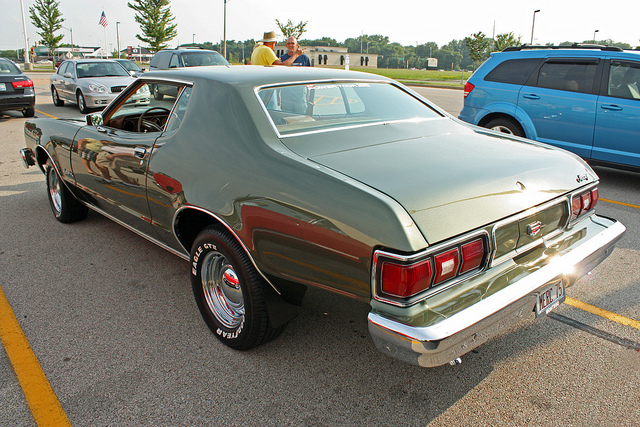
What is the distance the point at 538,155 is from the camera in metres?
2.80

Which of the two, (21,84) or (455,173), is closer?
(455,173)

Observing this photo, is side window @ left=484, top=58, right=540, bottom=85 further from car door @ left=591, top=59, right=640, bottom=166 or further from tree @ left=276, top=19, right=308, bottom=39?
tree @ left=276, top=19, right=308, bottom=39

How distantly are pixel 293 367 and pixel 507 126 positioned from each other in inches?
230

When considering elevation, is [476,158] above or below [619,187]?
above

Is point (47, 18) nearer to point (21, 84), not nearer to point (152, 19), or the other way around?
point (152, 19)

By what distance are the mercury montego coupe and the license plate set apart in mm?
12

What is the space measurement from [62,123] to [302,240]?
11.1ft

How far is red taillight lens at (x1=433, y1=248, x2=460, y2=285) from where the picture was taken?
2.01m

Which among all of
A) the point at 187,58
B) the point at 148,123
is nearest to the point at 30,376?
the point at 148,123

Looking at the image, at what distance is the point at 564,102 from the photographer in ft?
21.9

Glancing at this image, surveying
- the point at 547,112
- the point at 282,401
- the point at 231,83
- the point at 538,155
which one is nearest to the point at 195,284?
the point at 282,401

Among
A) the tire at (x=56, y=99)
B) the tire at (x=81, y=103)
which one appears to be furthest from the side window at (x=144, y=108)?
the tire at (x=56, y=99)

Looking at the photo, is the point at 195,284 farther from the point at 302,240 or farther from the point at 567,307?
the point at 567,307

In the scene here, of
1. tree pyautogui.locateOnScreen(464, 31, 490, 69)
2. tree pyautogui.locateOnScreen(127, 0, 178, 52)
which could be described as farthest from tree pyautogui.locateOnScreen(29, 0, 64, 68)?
tree pyautogui.locateOnScreen(464, 31, 490, 69)
